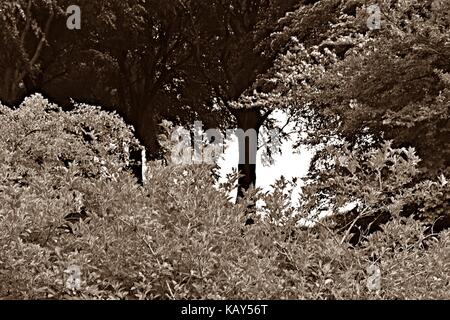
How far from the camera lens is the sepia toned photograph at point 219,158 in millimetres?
3756

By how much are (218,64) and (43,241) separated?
49.4 feet

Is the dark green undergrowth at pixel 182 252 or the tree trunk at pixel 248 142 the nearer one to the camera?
the dark green undergrowth at pixel 182 252

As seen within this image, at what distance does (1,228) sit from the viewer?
3.90 meters

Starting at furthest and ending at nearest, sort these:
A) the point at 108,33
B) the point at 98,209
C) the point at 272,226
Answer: the point at 108,33 → the point at 98,209 → the point at 272,226

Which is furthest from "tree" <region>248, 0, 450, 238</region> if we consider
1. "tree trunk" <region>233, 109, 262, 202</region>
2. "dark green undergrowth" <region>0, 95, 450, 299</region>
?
"tree trunk" <region>233, 109, 262, 202</region>

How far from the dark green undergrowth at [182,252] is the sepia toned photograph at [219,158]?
13 millimetres

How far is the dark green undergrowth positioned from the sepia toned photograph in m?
0.01

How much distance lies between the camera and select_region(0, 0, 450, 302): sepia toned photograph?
376 centimetres

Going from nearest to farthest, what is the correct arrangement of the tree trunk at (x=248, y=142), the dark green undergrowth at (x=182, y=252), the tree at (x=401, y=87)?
the dark green undergrowth at (x=182, y=252), the tree at (x=401, y=87), the tree trunk at (x=248, y=142)

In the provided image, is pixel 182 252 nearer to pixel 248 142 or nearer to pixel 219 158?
pixel 219 158

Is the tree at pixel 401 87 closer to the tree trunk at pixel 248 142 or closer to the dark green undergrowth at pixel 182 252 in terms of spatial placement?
the dark green undergrowth at pixel 182 252

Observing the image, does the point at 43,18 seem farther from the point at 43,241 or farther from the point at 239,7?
the point at 43,241

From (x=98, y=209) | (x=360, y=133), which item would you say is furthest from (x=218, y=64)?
(x=98, y=209)

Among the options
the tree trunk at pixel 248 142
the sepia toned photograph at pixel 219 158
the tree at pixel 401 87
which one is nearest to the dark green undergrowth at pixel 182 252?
the sepia toned photograph at pixel 219 158
